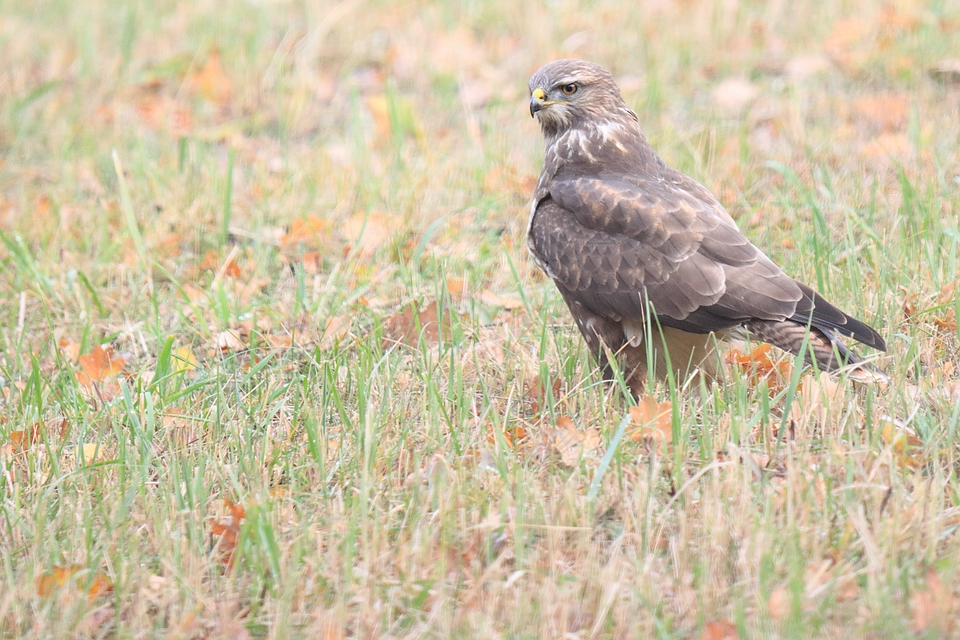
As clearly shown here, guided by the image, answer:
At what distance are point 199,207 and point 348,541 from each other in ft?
11.5

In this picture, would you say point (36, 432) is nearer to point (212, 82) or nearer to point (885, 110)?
point (212, 82)

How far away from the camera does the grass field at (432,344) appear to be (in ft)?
10.1

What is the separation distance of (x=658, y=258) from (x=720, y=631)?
1717mm

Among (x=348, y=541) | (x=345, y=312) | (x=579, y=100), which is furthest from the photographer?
(x=345, y=312)

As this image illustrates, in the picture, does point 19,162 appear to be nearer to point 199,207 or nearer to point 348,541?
point 199,207

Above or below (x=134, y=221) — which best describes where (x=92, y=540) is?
below

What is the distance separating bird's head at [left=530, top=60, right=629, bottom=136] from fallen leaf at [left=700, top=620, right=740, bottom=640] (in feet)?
8.11

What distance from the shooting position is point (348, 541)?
10.3ft

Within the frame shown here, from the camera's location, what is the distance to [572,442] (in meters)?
3.72

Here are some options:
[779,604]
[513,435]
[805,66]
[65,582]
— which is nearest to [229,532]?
[65,582]

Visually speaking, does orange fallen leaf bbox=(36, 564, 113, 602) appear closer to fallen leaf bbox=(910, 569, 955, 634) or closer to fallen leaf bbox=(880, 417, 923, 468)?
fallen leaf bbox=(910, 569, 955, 634)

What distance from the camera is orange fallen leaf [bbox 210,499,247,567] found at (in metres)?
3.35

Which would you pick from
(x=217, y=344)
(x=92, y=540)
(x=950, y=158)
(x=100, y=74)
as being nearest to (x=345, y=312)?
(x=217, y=344)

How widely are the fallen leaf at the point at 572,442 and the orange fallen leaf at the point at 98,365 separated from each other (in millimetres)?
2094
